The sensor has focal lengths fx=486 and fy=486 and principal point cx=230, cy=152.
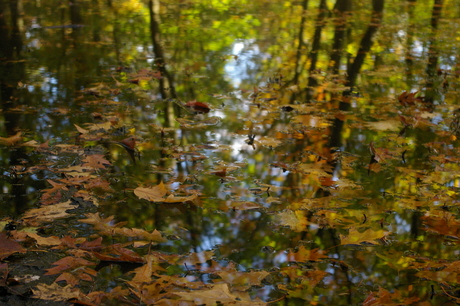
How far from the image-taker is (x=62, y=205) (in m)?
2.81

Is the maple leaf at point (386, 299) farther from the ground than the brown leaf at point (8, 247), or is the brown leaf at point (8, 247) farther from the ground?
the brown leaf at point (8, 247)

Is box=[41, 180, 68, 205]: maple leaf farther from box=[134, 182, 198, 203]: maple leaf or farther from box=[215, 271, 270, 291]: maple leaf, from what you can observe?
box=[215, 271, 270, 291]: maple leaf

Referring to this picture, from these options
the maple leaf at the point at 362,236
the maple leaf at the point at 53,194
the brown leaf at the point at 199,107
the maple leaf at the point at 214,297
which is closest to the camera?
the maple leaf at the point at 214,297

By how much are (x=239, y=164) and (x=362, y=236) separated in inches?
43.4

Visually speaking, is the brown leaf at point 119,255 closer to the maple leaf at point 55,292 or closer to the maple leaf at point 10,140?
the maple leaf at point 55,292

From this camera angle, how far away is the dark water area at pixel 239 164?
2354 mm

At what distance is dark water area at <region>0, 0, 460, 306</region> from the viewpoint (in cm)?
235

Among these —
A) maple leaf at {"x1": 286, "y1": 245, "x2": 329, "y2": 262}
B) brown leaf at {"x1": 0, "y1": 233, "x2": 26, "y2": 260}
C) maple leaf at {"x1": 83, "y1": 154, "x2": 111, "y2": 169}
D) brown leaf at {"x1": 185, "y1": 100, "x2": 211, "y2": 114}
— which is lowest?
maple leaf at {"x1": 286, "y1": 245, "x2": 329, "y2": 262}

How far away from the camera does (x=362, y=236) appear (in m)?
2.63

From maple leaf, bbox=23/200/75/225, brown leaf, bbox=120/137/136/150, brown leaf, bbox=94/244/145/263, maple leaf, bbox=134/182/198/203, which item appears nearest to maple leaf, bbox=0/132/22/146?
brown leaf, bbox=120/137/136/150

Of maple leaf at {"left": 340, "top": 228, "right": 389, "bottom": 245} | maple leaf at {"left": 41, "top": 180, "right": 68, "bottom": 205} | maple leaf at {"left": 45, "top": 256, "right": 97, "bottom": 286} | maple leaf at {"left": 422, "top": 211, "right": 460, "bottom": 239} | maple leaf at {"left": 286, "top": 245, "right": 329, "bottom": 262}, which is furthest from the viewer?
maple leaf at {"left": 41, "top": 180, "right": 68, "bottom": 205}

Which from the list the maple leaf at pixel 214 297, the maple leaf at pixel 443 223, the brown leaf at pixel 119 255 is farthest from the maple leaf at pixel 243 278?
the maple leaf at pixel 443 223

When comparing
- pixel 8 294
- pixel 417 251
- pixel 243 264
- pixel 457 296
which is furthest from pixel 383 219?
pixel 8 294

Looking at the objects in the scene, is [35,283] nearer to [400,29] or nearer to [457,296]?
[457,296]
